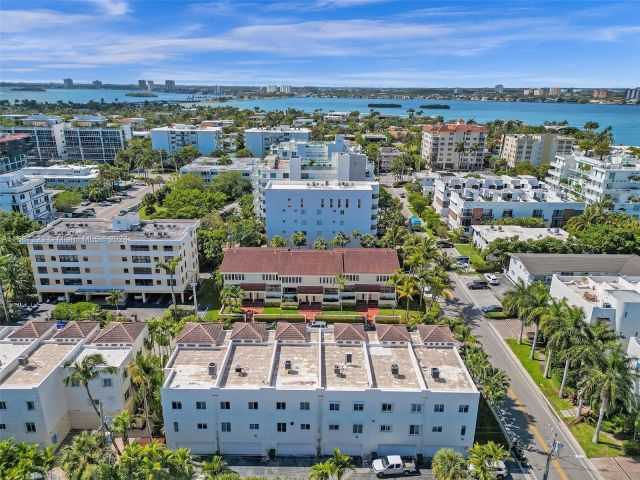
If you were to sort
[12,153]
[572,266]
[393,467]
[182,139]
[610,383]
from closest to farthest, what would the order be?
[393,467]
[610,383]
[572,266]
[12,153]
[182,139]

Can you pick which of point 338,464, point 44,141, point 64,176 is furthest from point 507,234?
point 44,141

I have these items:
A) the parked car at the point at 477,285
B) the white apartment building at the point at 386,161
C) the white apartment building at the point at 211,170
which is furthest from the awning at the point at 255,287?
the white apartment building at the point at 386,161

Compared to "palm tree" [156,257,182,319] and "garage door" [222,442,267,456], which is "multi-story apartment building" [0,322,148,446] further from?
"palm tree" [156,257,182,319]

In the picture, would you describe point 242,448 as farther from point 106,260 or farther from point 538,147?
point 538,147

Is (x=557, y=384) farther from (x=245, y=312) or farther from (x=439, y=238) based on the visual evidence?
(x=439, y=238)

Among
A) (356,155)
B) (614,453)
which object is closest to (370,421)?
(614,453)

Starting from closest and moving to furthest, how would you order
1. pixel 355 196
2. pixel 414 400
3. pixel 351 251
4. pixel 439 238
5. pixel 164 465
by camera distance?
pixel 164 465
pixel 414 400
pixel 351 251
pixel 355 196
pixel 439 238
